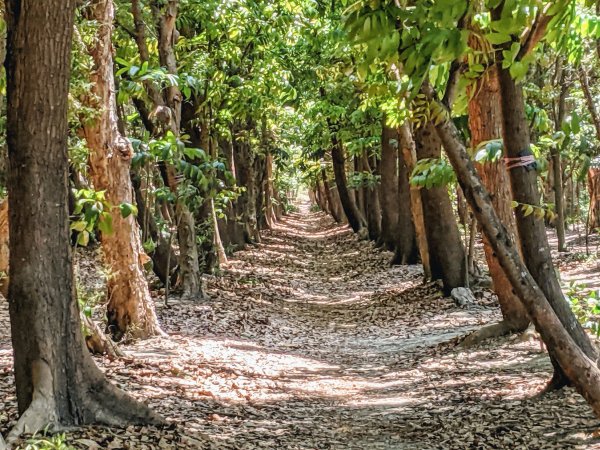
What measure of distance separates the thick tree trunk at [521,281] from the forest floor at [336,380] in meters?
0.49

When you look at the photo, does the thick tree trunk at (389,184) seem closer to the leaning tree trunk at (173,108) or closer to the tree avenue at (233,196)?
the tree avenue at (233,196)

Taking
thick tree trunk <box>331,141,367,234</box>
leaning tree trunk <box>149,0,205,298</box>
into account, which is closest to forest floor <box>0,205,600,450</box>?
leaning tree trunk <box>149,0,205,298</box>

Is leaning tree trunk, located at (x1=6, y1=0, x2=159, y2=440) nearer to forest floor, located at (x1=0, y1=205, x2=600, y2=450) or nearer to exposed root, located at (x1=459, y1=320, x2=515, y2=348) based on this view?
forest floor, located at (x1=0, y1=205, x2=600, y2=450)

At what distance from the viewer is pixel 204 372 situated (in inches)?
331

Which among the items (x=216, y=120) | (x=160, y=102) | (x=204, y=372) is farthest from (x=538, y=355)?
(x=216, y=120)

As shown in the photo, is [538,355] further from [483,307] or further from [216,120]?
[216,120]

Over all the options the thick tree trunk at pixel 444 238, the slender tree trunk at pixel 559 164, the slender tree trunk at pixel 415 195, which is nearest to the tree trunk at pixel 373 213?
the slender tree trunk at pixel 559 164

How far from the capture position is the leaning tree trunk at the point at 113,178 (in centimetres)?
914

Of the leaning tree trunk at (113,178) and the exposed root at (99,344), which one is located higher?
the leaning tree trunk at (113,178)

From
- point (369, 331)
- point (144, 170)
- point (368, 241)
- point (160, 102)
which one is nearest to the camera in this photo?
point (160, 102)

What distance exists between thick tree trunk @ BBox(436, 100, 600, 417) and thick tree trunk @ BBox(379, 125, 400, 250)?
1533 centimetres

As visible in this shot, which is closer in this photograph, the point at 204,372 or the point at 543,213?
the point at 543,213

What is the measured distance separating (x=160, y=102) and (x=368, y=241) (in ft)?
63.2

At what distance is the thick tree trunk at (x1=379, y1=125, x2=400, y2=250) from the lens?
21281 mm
